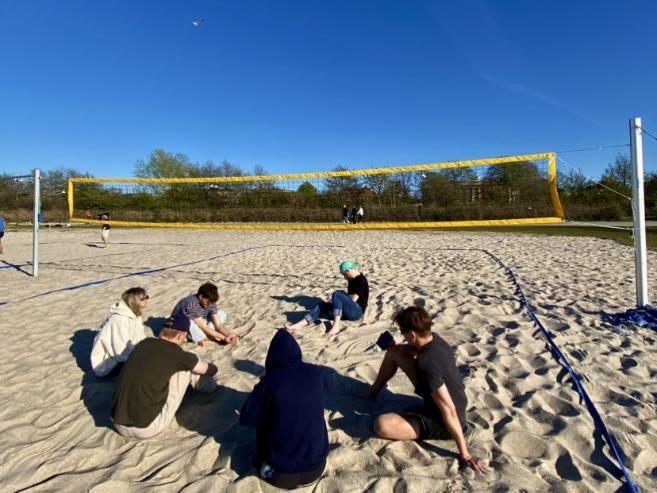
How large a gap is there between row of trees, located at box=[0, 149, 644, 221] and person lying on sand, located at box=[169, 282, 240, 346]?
11.7m

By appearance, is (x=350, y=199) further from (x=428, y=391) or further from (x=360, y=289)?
(x=428, y=391)

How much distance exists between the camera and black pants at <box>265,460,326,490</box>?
1.91 m

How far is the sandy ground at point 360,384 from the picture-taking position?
2043 millimetres

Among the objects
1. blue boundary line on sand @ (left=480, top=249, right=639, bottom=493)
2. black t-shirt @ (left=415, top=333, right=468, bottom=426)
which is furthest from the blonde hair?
blue boundary line on sand @ (left=480, top=249, right=639, bottom=493)

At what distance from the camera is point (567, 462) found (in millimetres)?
2059

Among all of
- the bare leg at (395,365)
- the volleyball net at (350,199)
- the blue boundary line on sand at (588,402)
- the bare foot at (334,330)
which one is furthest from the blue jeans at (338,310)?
the volleyball net at (350,199)

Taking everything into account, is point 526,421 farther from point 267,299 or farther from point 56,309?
point 56,309

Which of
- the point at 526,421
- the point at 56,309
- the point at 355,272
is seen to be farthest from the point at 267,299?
the point at 526,421

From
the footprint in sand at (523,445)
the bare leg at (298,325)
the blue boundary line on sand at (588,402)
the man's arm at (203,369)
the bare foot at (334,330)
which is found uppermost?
the man's arm at (203,369)

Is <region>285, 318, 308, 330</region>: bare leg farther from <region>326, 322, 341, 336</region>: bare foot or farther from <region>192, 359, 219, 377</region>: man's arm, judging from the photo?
<region>192, 359, 219, 377</region>: man's arm

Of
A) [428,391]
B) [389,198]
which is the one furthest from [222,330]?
[389,198]

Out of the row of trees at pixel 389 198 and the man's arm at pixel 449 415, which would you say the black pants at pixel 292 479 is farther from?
the row of trees at pixel 389 198

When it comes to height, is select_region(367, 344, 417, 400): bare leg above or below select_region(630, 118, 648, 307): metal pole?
below

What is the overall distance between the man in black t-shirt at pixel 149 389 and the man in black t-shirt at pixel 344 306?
1.76 metres
